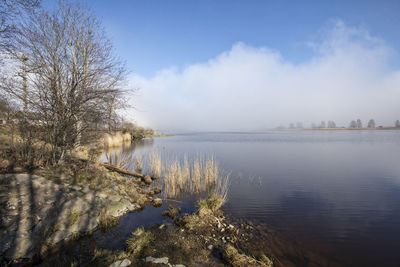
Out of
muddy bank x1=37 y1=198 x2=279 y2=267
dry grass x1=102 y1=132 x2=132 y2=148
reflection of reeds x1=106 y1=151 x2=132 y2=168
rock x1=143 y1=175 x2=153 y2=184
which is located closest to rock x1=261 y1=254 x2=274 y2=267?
muddy bank x1=37 y1=198 x2=279 y2=267

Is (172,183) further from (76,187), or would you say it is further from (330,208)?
(330,208)

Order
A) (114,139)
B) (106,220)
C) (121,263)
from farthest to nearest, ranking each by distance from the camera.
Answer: (114,139) < (106,220) < (121,263)

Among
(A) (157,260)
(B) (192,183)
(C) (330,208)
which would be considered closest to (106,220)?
(A) (157,260)

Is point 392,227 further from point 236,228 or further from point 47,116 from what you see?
point 47,116

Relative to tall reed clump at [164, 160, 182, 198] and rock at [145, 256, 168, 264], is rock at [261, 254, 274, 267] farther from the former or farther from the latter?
tall reed clump at [164, 160, 182, 198]

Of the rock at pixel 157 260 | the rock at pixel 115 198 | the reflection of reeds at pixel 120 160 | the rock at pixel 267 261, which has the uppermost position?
the reflection of reeds at pixel 120 160

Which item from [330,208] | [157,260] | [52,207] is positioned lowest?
[330,208]

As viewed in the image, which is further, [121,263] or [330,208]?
[330,208]

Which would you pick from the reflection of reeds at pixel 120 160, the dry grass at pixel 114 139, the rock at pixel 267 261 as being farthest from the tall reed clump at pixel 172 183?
the dry grass at pixel 114 139

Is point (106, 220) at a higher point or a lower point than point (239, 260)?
higher

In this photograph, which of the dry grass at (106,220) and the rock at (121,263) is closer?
the rock at (121,263)

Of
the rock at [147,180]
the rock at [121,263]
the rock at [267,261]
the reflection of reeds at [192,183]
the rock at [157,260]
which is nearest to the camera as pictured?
the rock at [121,263]

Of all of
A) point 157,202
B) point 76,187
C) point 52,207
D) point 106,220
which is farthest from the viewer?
point 157,202

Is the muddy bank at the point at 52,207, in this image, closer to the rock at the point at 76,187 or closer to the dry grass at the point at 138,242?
the rock at the point at 76,187
